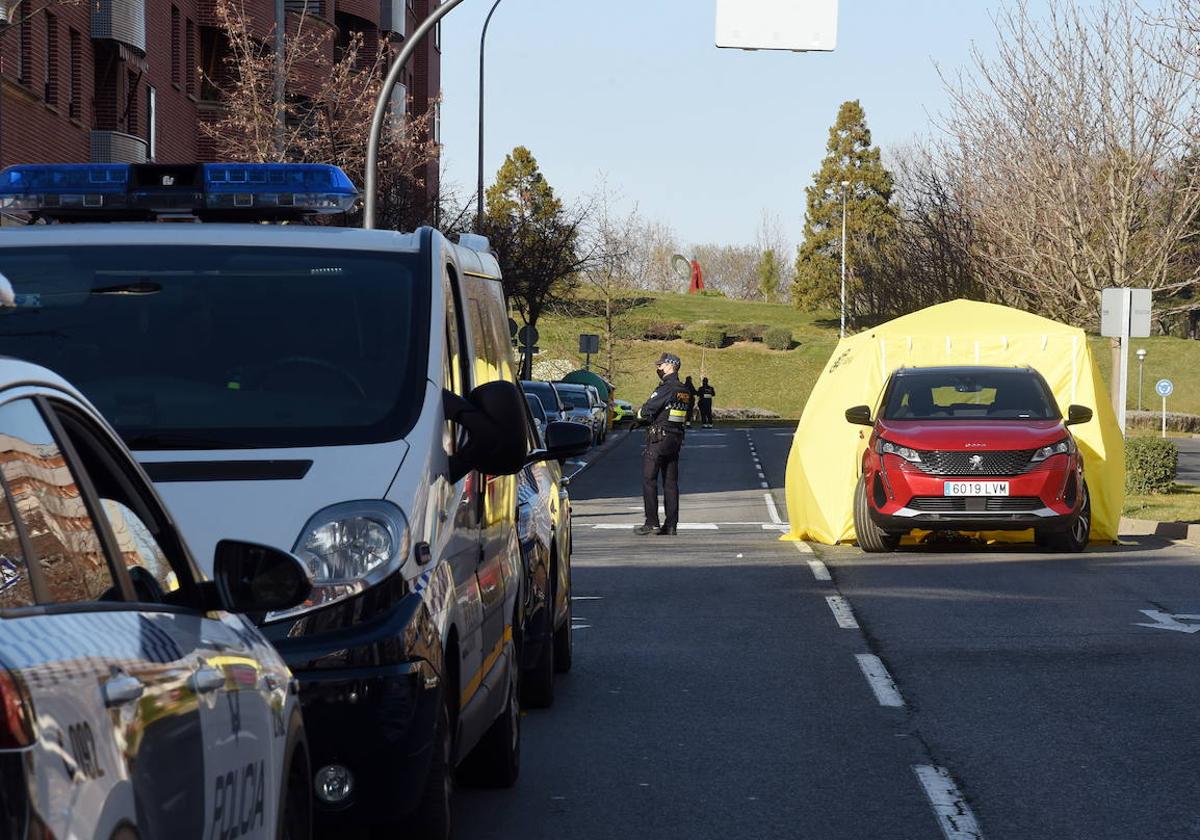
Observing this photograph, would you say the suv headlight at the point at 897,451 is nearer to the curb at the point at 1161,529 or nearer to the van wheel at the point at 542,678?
the curb at the point at 1161,529

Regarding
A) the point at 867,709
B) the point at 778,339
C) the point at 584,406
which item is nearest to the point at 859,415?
the point at 867,709

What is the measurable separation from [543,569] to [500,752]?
1.90 meters

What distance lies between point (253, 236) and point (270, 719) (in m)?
3.16

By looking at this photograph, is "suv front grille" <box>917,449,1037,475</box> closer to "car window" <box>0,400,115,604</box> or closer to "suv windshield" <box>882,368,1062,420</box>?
"suv windshield" <box>882,368,1062,420</box>

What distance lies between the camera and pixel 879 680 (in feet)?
Result: 33.7

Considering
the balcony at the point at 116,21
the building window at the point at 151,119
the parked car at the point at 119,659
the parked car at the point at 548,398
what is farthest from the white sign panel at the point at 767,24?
the parked car at the point at 548,398

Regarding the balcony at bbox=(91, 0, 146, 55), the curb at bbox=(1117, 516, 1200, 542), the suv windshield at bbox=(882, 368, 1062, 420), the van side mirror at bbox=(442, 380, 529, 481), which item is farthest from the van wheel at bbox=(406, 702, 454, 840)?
the balcony at bbox=(91, 0, 146, 55)

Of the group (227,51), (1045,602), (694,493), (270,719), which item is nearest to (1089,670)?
(1045,602)

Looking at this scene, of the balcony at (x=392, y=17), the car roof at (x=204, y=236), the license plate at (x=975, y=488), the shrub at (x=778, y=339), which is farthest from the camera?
the shrub at (x=778, y=339)

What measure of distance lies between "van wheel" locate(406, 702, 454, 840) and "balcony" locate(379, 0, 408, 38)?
4994 cm

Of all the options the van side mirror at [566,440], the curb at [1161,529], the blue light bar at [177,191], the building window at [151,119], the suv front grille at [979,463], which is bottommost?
the curb at [1161,529]

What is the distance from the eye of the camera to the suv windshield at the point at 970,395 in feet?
63.1

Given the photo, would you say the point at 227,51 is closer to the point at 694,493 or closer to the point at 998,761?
the point at 694,493

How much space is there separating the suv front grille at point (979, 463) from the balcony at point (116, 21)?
63.3 ft
